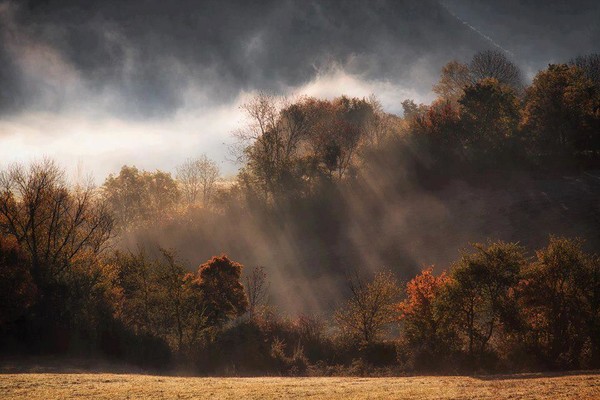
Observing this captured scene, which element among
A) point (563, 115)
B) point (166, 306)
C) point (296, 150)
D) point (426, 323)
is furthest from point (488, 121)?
point (166, 306)

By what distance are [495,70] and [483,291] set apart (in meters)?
82.5

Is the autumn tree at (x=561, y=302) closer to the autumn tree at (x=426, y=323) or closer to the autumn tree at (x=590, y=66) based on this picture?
the autumn tree at (x=426, y=323)

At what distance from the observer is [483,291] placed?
29578 mm

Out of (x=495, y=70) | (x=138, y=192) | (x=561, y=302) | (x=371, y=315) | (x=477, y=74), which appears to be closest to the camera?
(x=561, y=302)

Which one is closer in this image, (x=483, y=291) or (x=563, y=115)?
(x=483, y=291)

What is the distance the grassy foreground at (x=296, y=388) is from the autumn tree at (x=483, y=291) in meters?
6.43

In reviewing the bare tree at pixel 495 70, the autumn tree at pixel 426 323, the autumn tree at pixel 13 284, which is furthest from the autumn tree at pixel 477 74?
the autumn tree at pixel 13 284

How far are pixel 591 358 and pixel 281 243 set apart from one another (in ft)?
144

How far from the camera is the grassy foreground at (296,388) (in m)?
17.4

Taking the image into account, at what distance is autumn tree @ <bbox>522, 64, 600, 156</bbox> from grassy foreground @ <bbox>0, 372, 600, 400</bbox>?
5500 centimetres

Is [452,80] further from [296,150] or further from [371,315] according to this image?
[371,315]

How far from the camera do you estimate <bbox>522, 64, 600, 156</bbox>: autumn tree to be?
66.8 metres

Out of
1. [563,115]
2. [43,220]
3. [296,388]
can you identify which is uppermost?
[563,115]

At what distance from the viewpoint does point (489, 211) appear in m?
60.9
